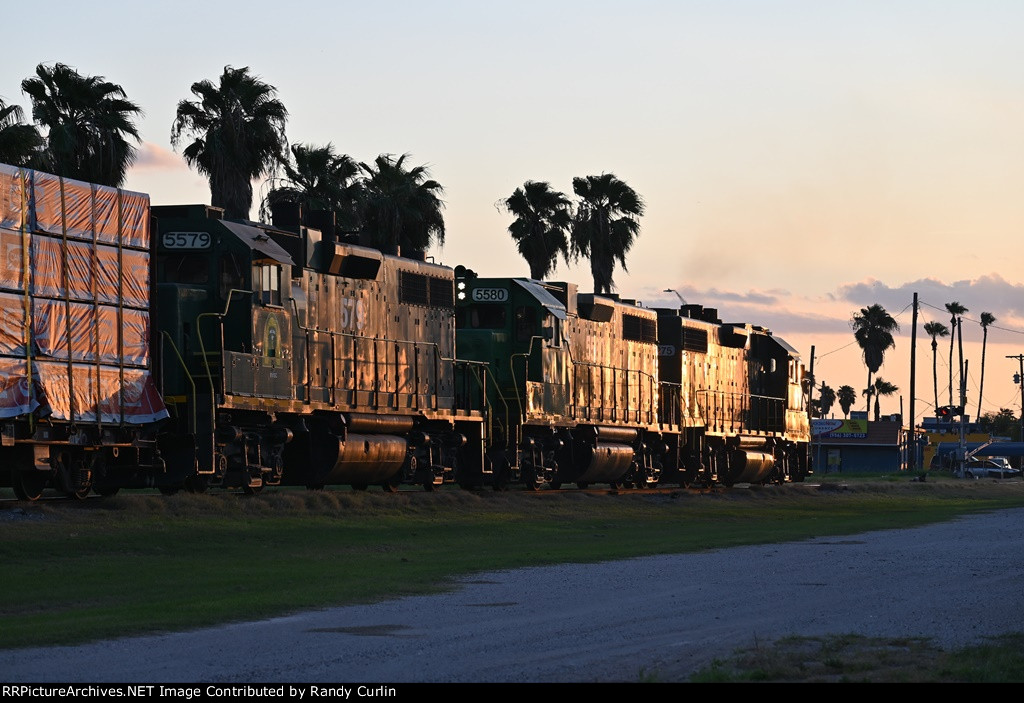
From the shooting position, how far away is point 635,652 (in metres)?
10.7

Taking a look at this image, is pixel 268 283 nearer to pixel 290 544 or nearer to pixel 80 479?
pixel 80 479

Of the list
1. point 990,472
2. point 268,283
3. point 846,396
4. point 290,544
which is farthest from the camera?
point 846,396

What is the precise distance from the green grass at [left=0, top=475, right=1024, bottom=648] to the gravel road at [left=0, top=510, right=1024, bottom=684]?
0.90 meters

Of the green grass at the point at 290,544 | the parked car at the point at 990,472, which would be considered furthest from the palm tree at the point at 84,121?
the parked car at the point at 990,472

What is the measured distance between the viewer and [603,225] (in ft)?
200

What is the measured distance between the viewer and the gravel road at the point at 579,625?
9922mm

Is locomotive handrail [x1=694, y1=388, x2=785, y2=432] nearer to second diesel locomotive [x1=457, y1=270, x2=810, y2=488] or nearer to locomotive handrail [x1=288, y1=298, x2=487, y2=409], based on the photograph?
second diesel locomotive [x1=457, y1=270, x2=810, y2=488]

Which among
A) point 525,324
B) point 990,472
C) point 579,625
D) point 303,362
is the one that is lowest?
point 990,472

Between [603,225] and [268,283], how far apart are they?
1479 inches

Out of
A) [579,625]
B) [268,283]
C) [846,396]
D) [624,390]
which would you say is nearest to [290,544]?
[268,283]

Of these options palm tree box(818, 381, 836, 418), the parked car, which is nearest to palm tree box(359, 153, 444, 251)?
the parked car

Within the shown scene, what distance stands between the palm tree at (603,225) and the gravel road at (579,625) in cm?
4253

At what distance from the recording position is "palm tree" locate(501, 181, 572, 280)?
5931 cm
